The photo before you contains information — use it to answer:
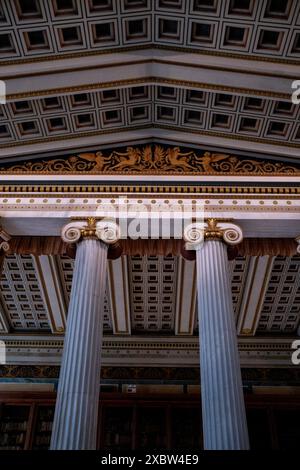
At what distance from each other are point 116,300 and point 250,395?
160 inches

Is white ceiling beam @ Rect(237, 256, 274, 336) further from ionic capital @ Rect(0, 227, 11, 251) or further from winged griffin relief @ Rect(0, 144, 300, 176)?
ionic capital @ Rect(0, 227, 11, 251)

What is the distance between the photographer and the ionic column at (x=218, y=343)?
20.8 ft

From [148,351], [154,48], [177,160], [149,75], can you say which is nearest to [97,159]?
[177,160]

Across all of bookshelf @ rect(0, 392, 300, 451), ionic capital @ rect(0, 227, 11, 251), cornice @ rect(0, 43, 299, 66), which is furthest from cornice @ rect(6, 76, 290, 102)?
bookshelf @ rect(0, 392, 300, 451)

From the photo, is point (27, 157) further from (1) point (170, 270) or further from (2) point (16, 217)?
(1) point (170, 270)

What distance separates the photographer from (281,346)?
13.3m

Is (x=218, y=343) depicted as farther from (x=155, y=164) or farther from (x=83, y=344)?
(x=155, y=164)

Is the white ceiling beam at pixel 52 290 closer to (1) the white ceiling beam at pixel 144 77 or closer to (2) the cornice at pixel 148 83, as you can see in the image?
(2) the cornice at pixel 148 83

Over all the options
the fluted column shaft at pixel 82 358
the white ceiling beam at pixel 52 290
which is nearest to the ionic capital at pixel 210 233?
the fluted column shaft at pixel 82 358

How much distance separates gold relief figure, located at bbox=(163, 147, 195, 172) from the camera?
30.9 feet

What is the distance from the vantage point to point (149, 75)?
8961 millimetres

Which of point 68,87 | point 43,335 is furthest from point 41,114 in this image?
point 43,335

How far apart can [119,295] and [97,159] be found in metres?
3.78

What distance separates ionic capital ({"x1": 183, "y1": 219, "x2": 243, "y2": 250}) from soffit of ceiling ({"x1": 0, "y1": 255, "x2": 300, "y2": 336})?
2696 millimetres
